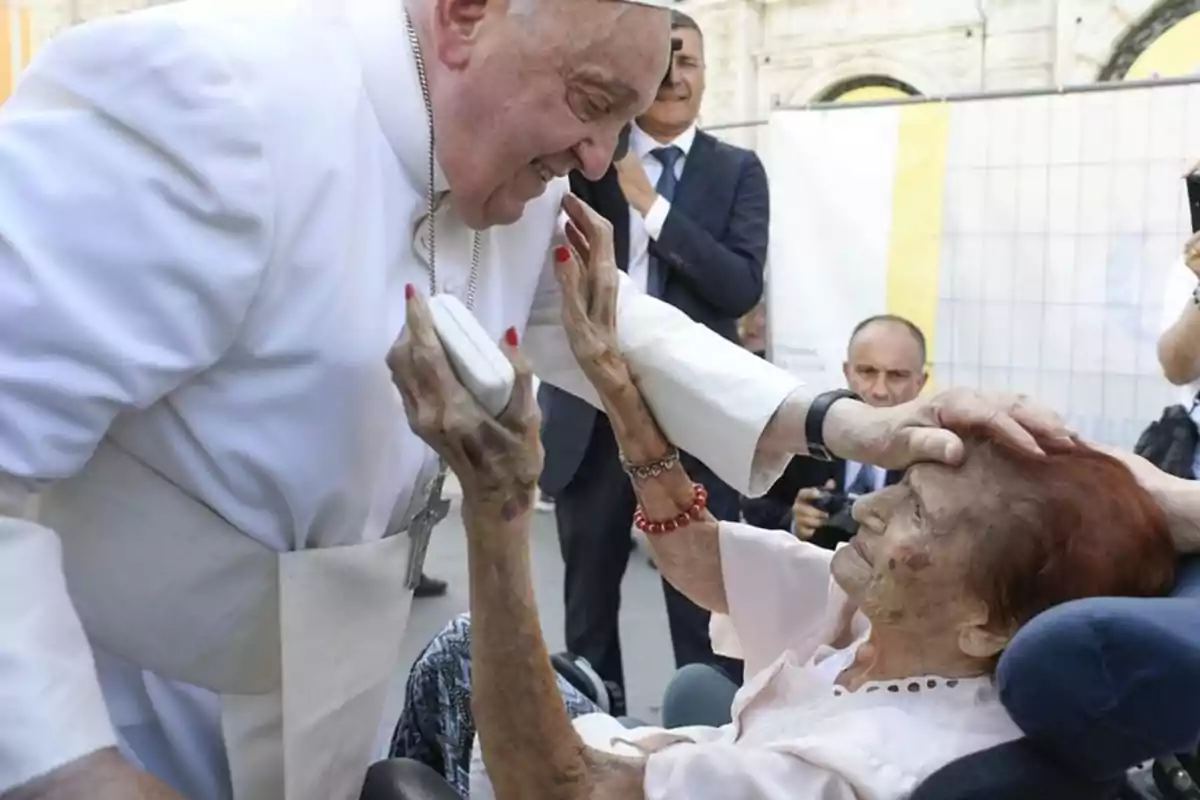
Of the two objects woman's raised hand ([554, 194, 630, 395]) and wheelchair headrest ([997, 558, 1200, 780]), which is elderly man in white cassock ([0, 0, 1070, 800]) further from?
wheelchair headrest ([997, 558, 1200, 780])

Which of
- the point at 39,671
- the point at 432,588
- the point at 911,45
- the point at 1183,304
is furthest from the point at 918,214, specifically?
the point at 911,45

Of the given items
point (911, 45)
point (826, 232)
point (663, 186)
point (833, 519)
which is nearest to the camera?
Result: point (833, 519)

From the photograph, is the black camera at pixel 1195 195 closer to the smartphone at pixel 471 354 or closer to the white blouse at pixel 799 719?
the white blouse at pixel 799 719

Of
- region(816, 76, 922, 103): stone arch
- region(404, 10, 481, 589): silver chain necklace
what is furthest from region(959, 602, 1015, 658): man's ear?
region(816, 76, 922, 103): stone arch

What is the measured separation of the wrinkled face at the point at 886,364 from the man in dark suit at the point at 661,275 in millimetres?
372

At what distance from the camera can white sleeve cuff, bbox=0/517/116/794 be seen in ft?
3.00

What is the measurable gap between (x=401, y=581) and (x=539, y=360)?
0.45m

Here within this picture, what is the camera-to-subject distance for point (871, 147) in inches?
175

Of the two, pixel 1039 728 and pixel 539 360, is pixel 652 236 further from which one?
pixel 1039 728

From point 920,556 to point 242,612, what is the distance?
759mm

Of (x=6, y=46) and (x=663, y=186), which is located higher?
(x=6, y=46)

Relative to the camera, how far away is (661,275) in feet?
9.57

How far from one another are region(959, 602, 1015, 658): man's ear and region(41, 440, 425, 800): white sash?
640 millimetres

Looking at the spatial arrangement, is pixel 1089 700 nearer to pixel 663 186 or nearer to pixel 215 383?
pixel 215 383
